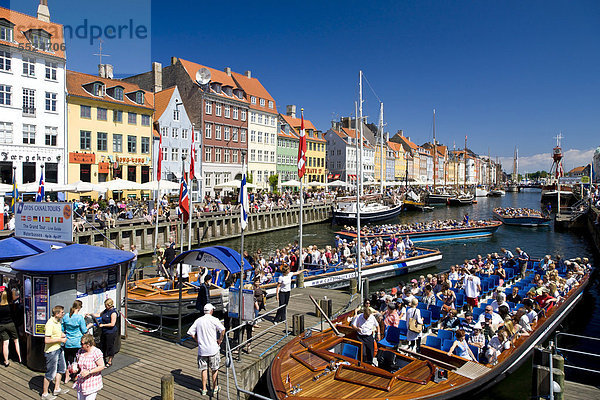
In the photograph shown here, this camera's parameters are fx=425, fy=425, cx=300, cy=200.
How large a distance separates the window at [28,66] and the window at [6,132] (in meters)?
4.82

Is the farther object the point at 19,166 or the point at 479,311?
the point at 19,166

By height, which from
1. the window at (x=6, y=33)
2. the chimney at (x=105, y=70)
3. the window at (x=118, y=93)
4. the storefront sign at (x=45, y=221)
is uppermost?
the chimney at (x=105, y=70)

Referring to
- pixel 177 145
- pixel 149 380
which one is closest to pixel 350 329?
pixel 149 380

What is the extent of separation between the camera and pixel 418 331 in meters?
11.5

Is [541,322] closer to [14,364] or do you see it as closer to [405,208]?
[14,364]

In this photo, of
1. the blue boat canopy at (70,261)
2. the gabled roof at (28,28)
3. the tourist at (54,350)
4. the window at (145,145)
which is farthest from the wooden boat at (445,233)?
the gabled roof at (28,28)

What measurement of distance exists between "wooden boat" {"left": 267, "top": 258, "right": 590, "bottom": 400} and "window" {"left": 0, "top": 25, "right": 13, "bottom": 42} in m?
38.5

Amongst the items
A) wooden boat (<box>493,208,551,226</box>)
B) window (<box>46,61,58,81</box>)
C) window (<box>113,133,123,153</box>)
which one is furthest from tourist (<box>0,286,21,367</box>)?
wooden boat (<box>493,208,551,226</box>)

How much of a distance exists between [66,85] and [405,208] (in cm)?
5249

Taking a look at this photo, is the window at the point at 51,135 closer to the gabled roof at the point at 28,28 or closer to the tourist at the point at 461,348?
the gabled roof at the point at 28,28

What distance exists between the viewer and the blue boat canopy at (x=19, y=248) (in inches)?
436

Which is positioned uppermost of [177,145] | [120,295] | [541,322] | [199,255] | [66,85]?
[66,85]

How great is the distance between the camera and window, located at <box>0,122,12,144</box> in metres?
35.4

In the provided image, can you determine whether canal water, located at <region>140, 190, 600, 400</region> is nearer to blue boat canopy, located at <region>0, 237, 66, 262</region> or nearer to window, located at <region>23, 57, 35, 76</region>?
blue boat canopy, located at <region>0, 237, 66, 262</region>
